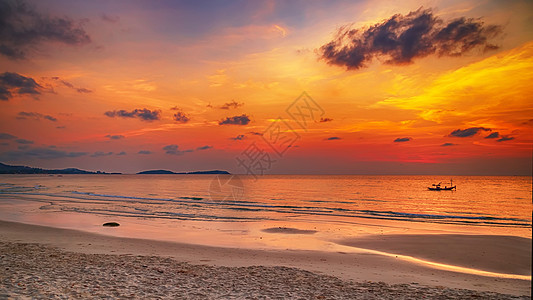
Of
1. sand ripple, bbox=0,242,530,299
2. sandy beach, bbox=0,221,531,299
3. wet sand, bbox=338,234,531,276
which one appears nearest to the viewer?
sand ripple, bbox=0,242,530,299

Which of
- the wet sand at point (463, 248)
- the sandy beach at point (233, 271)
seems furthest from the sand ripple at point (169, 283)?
the wet sand at point (463, 248)

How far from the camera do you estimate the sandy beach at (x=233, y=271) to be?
9742 millimetres

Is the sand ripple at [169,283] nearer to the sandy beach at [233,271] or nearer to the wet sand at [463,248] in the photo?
the sandy beach at [233,271]

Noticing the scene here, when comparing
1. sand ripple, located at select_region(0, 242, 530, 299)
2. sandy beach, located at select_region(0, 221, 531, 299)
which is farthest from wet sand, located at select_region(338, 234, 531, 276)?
sand ripple, located at select_region(0, 242, 530, 299)

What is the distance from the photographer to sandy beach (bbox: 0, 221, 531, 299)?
974 centimetres

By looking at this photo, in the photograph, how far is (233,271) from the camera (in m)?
12.7

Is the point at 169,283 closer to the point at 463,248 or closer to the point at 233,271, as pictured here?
the point at 233,271

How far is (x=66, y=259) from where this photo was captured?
43.9 feet

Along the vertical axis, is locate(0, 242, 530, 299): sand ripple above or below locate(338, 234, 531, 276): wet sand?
above

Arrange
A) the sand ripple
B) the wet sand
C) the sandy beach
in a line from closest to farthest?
the sand ripple < the sandy beach < the wet sand

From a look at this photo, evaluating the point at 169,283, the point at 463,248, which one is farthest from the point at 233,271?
the point at 463,248

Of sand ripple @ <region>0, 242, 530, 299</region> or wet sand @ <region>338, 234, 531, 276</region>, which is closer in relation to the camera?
sand ripple @ <region>0, 242, 530, 299</region>

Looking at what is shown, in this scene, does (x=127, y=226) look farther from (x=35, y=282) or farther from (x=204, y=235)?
(x=35, y=282)

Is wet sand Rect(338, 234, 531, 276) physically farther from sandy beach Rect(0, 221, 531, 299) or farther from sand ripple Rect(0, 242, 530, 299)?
sand ripple Rect(0, 242, 530, 299)
